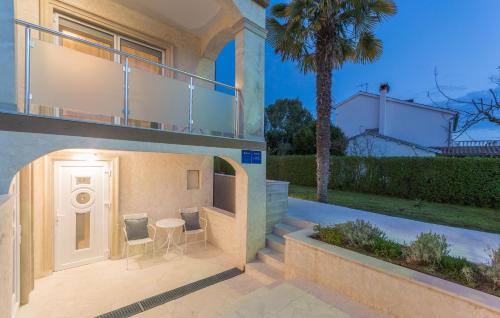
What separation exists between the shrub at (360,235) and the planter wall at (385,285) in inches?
13.4

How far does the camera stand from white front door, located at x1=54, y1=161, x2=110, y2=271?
5.39 m

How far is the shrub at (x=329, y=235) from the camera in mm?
4359

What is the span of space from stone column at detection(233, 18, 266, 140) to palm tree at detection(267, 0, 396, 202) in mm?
3716

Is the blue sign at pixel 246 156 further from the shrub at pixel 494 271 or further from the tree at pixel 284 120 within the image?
the tree at pixel 284 120

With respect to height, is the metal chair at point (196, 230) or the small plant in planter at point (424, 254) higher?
the small plant in planter at point (424, 254)

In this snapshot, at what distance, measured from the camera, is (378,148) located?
17203 millimetres

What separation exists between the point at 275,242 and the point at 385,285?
312cm

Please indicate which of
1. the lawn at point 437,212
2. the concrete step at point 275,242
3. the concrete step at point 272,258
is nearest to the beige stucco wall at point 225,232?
the concrete step at point 272,258

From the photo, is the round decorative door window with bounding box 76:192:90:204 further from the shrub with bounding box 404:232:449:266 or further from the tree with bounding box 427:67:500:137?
the tree with bounding box 427:67:500:137

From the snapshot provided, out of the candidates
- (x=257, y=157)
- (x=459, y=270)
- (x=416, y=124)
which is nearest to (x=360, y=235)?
(x=459, y=270)

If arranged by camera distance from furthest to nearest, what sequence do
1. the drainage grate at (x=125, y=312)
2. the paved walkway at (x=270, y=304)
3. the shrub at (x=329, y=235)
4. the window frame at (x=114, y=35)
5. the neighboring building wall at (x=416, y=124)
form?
1. the neighboring building wall at (x=416, y=124)
2. the window frame at (x=114, y=35)
3. the shrub at (x=329, y=235)
4. the drainage grate at (x=125, y=312)
5. the paved walkway at (x=270, y=304)

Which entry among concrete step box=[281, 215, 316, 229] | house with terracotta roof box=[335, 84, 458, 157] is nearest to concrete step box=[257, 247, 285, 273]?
concrete step box=[281, 215, 316, 229]

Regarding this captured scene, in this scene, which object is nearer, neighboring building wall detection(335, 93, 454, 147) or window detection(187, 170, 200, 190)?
window detection(187, 170, 200, 190)

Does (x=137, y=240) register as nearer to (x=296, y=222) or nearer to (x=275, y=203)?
(x=275, y=203)
